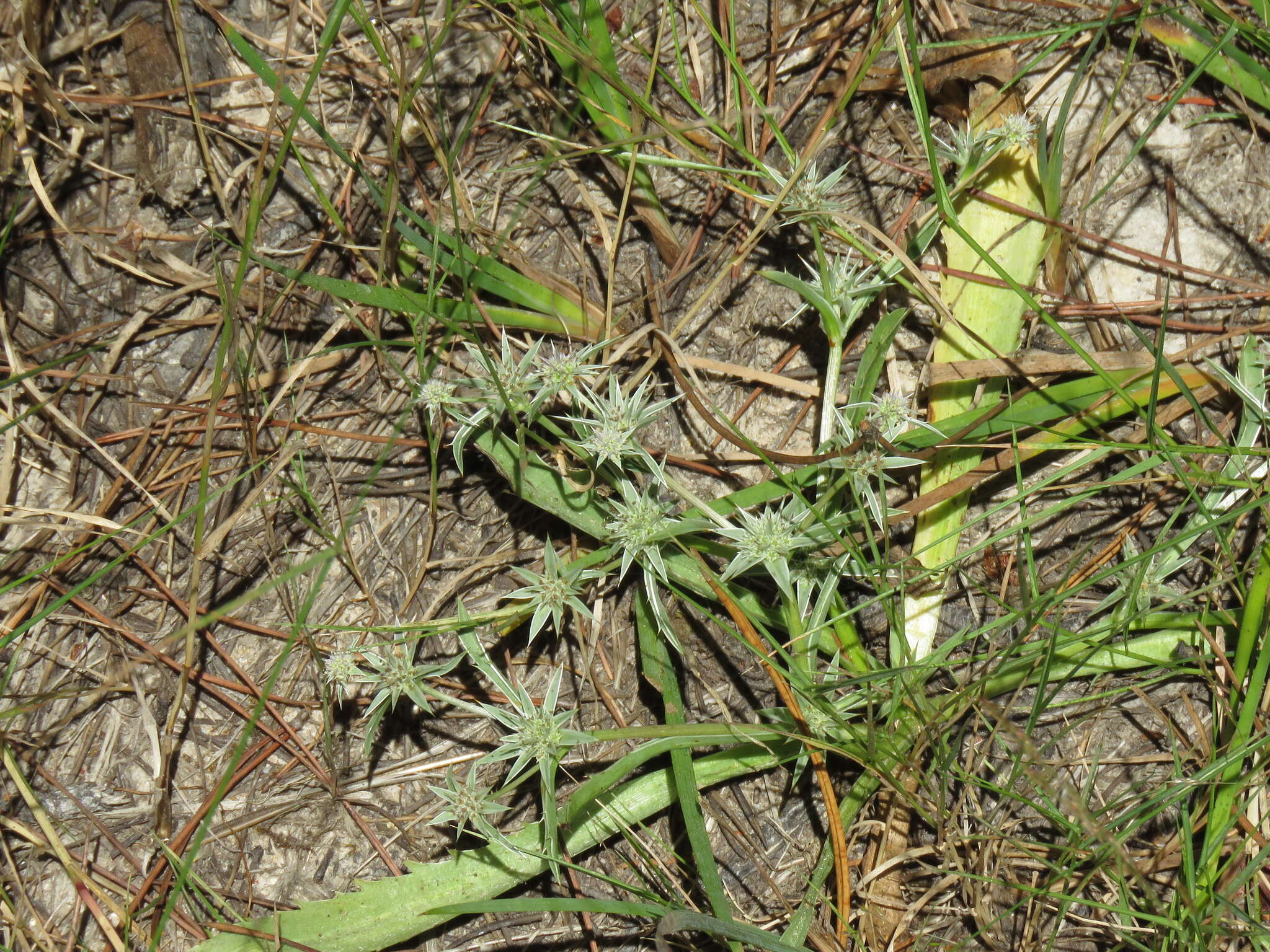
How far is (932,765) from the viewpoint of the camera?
2008 millimetres

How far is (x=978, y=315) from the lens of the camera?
215 cm

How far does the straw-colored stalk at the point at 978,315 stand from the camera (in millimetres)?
2141

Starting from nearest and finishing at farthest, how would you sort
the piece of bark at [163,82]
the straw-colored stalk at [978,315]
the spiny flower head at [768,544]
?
1. the spiny flower head at [768,544]
2. the straw-colored stalk at [978,315]
3. the piece of bark at [163,82]

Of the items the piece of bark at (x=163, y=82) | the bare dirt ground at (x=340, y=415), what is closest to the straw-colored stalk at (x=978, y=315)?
the bare dirt ground at (x=340, y=415)

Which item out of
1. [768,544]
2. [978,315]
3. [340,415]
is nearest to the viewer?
[768,544]

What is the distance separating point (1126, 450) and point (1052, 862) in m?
1.00

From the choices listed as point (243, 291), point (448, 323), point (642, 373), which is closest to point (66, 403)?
point (243, 291)

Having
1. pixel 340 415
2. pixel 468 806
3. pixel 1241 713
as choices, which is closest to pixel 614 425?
pixel 340 415

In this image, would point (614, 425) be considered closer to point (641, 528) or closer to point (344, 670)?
point (641, 528)

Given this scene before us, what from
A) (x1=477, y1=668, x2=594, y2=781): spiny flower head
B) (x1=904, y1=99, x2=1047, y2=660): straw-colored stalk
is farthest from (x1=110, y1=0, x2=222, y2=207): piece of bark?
(x1=904, y1=99, x2=1047, y2=660): straw-colored stalk

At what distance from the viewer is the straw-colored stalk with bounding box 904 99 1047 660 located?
2141 millimetres

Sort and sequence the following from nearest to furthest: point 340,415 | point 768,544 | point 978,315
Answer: point 768,544, point 978,315, point 340,415

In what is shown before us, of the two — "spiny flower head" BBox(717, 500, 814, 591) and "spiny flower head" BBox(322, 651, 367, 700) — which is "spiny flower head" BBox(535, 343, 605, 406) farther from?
"spiny flower head" BBox(322, 651, 367, 700)

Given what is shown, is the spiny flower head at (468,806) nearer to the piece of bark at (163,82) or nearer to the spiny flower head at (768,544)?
the spiny flower head at (768,544)
